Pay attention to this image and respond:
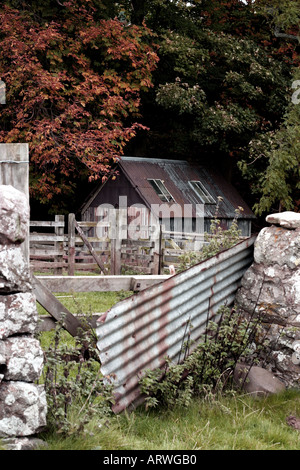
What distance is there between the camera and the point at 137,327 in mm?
4918

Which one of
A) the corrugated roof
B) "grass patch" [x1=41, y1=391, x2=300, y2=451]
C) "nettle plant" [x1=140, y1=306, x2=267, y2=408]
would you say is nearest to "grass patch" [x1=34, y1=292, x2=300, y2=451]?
"grass patch" [x1=41, y1=391, x2=300, y2=451]

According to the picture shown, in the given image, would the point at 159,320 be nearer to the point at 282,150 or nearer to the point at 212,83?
the point at 282,150

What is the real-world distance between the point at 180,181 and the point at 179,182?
0.37ft

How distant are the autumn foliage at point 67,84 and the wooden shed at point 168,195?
6.34ft

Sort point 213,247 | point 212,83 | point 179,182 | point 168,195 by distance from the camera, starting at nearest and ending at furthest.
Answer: point 213,247, point 168,195, point 179,182, point 212,83

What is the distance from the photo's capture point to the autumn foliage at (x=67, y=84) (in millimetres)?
19906

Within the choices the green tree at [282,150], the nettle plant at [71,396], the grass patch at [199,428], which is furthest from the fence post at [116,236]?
the nettle plant at [71,396]

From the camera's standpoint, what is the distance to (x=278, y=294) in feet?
19.3

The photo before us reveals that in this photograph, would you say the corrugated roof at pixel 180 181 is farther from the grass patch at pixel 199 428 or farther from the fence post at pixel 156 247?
the grass patch at pixel 199 428

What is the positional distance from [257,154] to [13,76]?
9.25 metres

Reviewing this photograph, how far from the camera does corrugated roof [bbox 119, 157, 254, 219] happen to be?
23.2 m

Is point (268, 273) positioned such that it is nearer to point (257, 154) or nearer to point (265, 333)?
point (265, 333)

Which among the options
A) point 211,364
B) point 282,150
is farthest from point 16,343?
point 282,150

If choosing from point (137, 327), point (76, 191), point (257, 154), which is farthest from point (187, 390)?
point (76, 191)
